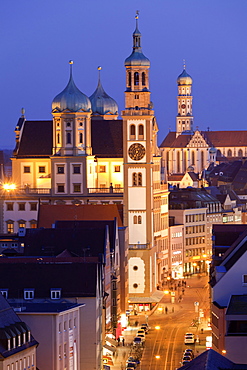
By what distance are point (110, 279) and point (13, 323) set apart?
36.8m

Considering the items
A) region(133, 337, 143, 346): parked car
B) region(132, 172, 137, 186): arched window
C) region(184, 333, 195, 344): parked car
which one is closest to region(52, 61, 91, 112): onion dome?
region(132, 172, 137, 186): arched window

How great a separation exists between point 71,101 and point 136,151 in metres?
13.3

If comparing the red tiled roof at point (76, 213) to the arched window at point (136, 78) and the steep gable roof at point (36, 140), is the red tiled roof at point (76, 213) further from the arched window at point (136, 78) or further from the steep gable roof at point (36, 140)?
the steep gable roof at point (36, 140)

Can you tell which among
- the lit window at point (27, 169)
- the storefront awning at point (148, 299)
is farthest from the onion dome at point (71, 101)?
the storefront awning at point (148, 299)

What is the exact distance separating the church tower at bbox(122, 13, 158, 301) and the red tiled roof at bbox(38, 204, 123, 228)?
2.75 metres

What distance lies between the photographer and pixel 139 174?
6471 inches

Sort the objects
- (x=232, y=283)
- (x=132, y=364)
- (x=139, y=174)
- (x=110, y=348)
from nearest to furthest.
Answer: (x=232, y=283) → (x=132, y=364) → (x=110, y=348) → (x=139, y=174)

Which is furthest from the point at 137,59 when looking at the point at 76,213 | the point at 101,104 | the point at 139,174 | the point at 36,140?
the point at 101,104

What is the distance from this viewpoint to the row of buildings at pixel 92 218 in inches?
4409

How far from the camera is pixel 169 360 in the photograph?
398ft

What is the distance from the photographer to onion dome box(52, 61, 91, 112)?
570 ft

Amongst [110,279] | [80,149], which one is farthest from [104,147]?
[110,279]

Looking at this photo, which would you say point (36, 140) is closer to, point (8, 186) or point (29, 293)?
point (8, 186)

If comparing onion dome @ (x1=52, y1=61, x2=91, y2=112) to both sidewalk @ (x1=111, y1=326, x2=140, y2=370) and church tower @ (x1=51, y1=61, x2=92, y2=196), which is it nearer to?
church tower @ (x1=51, y1=61, x2=92, y2=196)
